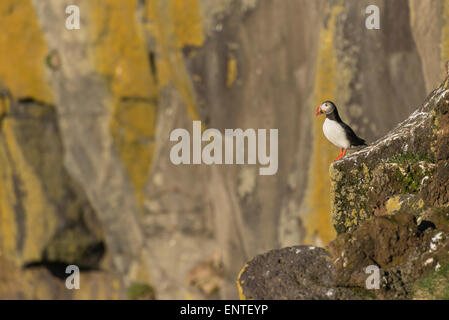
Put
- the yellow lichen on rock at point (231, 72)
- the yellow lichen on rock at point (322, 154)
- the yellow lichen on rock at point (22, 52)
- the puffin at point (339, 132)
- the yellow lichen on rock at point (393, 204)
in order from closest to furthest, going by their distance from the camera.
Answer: the yellow lichen on rock at point (393, 204) < the puffin at point (339, 132) < the yellow lichen on rock at point (322, 154) < the yellow lichen on rock at point (231, 72) < the yellow lichen on rock at point (22, 52)

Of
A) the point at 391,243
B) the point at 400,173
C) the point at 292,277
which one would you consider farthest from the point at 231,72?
the point at 391,243

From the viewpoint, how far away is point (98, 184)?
885 inches

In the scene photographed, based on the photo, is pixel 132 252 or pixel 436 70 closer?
pixel 436 70

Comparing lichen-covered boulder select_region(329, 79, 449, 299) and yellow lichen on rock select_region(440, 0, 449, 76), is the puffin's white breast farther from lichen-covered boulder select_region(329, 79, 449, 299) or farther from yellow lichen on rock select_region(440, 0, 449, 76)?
yellow lichen on rock select_region(440, 0, 449, 76)

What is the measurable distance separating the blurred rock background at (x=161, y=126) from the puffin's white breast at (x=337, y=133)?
4.58 m

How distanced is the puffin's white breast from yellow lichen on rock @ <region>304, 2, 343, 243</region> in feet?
16.4

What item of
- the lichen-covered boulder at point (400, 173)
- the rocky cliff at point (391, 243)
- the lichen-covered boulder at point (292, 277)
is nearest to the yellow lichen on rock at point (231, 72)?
the lichen-covered boulder at point (400, 173)

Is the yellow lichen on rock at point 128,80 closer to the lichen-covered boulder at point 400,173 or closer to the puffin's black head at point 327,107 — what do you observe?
the puffin's black head at point 327,107

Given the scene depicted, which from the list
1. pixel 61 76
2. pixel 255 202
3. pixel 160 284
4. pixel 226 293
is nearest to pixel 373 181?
pixel 255 202

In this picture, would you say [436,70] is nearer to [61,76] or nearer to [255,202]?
[255,202]

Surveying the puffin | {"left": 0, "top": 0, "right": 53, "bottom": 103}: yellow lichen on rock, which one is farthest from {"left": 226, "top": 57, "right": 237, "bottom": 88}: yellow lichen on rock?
the puffin

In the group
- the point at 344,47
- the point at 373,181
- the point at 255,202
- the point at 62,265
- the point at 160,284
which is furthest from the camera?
the point at 62,265

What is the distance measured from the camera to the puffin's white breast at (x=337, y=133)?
975 cm

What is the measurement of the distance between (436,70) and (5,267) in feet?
63.2
